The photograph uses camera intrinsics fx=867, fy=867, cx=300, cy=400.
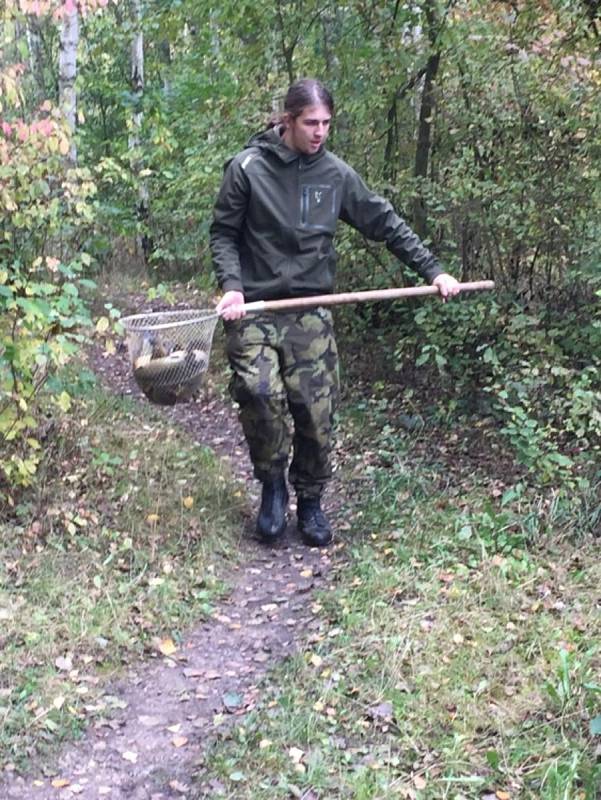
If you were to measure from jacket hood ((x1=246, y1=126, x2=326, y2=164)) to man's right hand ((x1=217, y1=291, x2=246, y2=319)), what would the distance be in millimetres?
751

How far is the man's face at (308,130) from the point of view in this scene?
4.24 meters

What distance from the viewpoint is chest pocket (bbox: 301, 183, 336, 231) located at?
446 cm

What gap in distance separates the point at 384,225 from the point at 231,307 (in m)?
1.09

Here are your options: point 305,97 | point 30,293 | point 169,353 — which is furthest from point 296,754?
point 305,97

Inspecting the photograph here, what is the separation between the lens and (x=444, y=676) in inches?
132

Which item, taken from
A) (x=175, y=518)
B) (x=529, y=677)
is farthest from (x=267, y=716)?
(x=175, y=518)

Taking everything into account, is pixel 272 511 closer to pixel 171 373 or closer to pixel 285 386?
pixel 285 386

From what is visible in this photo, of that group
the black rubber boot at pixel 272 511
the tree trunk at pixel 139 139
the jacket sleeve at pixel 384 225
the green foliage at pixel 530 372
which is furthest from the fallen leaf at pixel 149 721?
the tree trunk at pixel 139 139

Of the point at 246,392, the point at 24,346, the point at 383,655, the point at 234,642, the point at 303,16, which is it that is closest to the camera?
the point at 383,655

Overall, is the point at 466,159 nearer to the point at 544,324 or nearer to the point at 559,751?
the point at 544,324

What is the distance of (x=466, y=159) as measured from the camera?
234 inches

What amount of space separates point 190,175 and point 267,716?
6.11 metres

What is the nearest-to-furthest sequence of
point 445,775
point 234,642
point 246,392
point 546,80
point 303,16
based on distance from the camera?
point 445,775 < point 234,642 < point 246,392 < point 546,80 < point 303,16

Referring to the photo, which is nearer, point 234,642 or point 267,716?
point 267,716
